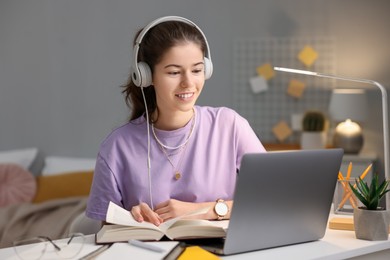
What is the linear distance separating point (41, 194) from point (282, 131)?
4.83 feet

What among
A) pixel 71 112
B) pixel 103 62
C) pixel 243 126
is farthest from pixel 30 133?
pixel 243 126

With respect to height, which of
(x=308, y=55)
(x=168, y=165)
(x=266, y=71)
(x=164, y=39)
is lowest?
(x=168, y=165)

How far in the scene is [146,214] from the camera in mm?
1870

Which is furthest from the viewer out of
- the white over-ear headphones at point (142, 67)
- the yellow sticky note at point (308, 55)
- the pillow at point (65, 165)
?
the pillow at point (65, 165)

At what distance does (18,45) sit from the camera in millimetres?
4836

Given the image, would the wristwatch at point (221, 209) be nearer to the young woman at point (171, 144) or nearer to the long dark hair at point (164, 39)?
the young woman at point (171, 144)

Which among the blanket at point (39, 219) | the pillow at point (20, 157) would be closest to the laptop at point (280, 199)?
the blanket at point (39, 219)

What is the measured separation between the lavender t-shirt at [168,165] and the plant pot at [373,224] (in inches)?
17.8

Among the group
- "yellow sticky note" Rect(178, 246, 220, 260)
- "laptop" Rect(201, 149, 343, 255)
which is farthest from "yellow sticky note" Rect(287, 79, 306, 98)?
"yellow sticky note" Rect(178, 246, 220, 260)

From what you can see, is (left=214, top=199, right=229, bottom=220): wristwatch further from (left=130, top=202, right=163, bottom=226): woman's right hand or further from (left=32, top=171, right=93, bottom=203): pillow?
(left=32, top=171, right=93, bottom=203): pillow

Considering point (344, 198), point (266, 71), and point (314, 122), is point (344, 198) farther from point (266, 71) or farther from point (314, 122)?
point (266, 71)

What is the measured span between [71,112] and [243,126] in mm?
2718

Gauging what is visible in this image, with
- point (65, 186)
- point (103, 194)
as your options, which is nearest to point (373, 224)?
point (103, 194)

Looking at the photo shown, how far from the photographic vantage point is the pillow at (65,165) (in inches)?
175
